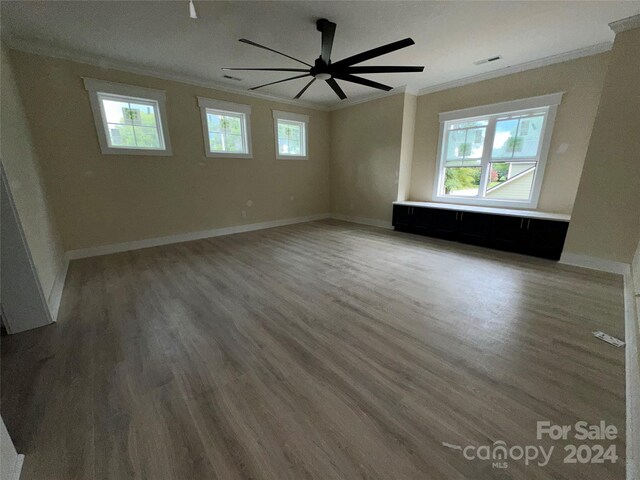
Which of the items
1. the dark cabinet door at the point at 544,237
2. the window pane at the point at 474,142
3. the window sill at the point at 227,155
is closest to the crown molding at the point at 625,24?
the window pane at the point at 474,142

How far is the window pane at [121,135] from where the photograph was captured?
4.08m

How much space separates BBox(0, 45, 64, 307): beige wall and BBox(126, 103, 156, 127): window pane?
4.16ft

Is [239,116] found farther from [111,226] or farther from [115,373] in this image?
[115,373]

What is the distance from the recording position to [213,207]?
5.27m

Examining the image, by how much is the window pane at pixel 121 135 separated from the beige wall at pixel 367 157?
15.0ft

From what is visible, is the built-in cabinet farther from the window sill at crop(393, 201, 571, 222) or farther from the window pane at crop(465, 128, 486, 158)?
the window pane at crop(465, 128, 486, 158)

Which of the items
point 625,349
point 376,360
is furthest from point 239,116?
point 625,349

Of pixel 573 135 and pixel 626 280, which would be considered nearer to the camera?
pixel 626 280

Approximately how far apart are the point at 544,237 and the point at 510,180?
1285 mm

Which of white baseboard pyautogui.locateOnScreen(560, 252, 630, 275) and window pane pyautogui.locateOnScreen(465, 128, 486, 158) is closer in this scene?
white baseboard pyautogui.locateOnScreen(560, 252, 630, 275)

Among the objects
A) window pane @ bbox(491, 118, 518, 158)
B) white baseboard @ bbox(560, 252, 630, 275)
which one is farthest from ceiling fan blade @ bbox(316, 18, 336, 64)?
white baseboard @ bbox(560, 252, 630, 275)

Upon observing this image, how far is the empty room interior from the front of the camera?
1300mm

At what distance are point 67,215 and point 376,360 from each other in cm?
487

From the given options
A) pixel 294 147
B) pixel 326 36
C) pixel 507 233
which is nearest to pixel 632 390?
pixel 507 233
